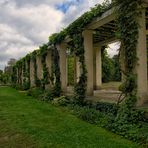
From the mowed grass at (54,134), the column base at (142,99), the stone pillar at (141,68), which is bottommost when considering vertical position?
the mowed grass at (54,134)

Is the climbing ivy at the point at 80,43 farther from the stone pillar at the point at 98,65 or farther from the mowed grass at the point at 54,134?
the stone pillar at the point at 98,65

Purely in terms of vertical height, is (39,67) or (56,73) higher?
(39,67)

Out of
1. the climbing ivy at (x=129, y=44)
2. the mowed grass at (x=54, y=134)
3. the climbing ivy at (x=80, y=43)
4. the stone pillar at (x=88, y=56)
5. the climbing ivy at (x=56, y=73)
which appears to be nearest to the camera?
the mowed grass at (x=54, y=134)

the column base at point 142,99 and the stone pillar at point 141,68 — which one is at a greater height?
the stone pillar at point 141,68

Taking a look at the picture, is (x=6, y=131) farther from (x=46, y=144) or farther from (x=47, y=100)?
(x=47, y=100)

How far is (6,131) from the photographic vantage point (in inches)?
332

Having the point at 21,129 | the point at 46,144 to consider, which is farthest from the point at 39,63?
the point at 46,144

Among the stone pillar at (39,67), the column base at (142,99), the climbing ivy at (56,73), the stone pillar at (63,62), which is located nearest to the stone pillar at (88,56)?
the climbing ivy at (56,73)

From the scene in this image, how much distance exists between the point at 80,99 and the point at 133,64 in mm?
4280

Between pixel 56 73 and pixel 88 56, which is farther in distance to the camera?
pixel 56 73

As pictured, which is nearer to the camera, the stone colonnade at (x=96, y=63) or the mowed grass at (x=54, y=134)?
the mowed grass at (x=54, y=134)

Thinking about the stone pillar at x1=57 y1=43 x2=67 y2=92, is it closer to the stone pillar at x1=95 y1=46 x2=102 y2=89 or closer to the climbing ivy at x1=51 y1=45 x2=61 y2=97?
the climbing ivy at x1=51 y1=45 x2=61 y2=97

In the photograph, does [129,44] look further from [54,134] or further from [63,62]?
[63,62]

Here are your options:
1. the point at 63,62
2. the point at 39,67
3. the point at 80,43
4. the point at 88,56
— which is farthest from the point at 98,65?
the point at 80,43
